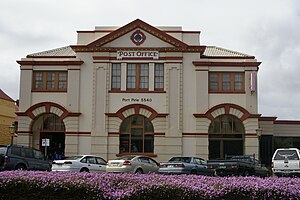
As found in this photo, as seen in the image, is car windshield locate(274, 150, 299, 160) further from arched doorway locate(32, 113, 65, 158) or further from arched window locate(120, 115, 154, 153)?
arched doorway locate(32, 113, 65, 158)

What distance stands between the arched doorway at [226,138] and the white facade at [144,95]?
0.11 m

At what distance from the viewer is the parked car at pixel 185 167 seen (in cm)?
2506

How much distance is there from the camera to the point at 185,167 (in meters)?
25.3

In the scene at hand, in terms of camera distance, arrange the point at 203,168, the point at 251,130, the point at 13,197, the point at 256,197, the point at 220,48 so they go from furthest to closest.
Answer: the point at 220,48 < the point at 251,130 < the point at 203,168 < the point at 13,197 < the point at 256,197

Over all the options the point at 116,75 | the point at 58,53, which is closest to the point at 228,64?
the point at 116,75

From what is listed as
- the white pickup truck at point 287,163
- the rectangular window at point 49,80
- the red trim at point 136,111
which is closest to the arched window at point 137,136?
the red trim at point 136,111

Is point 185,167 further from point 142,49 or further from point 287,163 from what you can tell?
point 142,49

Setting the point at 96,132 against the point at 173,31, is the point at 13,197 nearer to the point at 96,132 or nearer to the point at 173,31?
the point at 96,132

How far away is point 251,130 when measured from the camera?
3544 centimetres

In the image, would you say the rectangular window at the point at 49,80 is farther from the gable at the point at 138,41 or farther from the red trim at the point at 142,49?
the gable at the point at 138,41

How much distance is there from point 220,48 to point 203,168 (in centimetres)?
1730

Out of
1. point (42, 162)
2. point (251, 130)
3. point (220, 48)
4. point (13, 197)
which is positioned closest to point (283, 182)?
point (13, 197)

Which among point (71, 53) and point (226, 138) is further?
point (71, 53)

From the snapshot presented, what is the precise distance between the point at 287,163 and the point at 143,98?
539 inches
